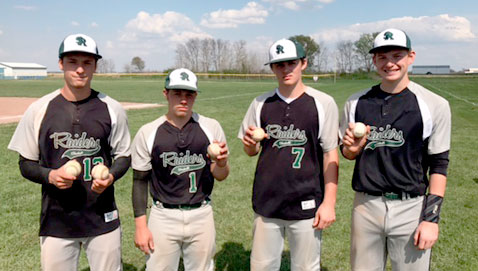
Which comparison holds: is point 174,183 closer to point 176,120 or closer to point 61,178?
point 176,120

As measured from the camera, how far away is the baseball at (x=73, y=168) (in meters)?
2.44

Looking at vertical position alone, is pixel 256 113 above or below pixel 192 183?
above

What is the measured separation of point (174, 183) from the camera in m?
2.86

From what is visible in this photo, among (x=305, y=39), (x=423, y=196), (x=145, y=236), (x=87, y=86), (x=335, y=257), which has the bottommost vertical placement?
(x=335, y=257)

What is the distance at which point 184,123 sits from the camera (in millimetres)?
2924

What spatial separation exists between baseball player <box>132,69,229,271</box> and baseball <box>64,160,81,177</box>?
17.4 inches

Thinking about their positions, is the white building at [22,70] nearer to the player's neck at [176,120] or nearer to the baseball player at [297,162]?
the player's neck at [176,120]

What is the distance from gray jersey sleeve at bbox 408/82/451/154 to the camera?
105 inches

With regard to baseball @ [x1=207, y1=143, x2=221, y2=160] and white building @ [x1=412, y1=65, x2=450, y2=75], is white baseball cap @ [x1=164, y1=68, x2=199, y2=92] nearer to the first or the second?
baseball @ [x1=207, y1=143, x2=221, y2=160]

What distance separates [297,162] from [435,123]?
3.25ft

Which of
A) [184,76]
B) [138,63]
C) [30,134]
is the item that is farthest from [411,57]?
[138,63]

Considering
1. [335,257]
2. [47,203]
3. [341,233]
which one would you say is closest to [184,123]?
[47,203]

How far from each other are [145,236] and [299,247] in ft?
3.76

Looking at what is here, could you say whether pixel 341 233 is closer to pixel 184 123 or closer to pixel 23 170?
pixel 184 123
